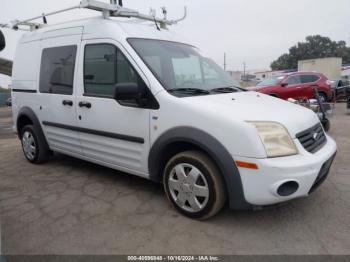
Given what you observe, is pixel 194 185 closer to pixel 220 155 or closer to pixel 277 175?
pixel 220 155

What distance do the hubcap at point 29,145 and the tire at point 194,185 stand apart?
9.26ft

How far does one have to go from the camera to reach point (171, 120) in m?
3.04

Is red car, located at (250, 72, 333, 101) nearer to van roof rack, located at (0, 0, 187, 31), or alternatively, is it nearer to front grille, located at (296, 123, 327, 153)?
van roof rack, located at (0, 0, 187, 31)

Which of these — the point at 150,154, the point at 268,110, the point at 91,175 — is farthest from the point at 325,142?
the point at 91,175

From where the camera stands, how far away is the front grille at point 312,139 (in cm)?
284

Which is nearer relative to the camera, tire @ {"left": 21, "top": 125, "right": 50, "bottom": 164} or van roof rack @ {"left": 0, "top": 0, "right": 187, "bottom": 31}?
van roof rack @ {"left": 0, "top": 0, "right": 187, "bottom": 31}

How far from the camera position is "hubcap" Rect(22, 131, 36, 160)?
16.4 feet

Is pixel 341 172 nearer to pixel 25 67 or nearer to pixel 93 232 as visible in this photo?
pixel 93 232

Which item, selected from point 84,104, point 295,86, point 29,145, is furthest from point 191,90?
point 295,86

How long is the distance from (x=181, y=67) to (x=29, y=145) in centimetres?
304

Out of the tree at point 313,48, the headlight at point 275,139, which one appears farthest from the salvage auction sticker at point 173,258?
the tree at point 313,48

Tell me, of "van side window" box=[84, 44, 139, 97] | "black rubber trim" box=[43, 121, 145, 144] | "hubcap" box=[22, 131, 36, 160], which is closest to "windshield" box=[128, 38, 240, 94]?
"van side window" box=[84, 44, 139, 97]

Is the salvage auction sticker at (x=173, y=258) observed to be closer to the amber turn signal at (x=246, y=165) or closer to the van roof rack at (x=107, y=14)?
the amber turn signal at (x=246, y=165)

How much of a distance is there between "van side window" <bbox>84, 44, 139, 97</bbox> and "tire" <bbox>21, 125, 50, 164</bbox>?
1.54 m
